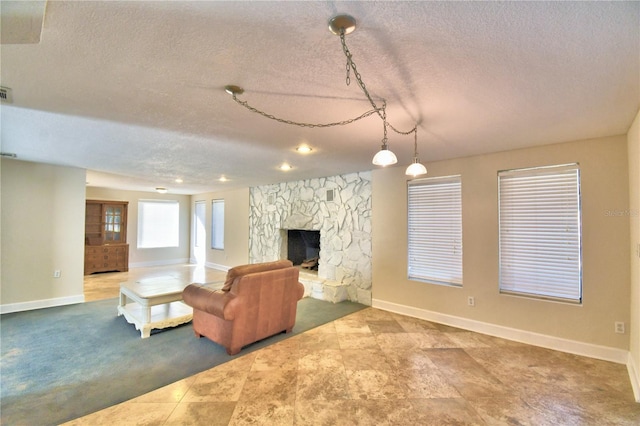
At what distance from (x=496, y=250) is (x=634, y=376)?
1.57 metres

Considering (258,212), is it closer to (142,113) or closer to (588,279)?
(142,113)

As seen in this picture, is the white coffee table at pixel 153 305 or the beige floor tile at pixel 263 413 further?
the white coffee table at pixel 153 305

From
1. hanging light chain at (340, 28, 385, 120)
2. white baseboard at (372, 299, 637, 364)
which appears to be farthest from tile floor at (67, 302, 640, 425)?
hanging light chain at (340, 28, 385, 120)

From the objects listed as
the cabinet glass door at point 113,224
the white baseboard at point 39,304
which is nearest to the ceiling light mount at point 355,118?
the white baseboard at point 39,304

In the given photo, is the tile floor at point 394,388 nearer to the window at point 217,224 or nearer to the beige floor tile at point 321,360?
the beige floor tile at point 321,360

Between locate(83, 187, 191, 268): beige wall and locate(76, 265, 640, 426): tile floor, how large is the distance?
7.10 metres

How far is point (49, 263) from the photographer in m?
4.66

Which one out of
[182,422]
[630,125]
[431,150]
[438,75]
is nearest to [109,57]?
[438,75]

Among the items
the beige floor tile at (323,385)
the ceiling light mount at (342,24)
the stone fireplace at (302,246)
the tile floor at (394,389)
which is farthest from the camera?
the stone fireplace at (302,246)

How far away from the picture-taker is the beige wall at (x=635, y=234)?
2405mm

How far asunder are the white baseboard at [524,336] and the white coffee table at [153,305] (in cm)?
A: 320

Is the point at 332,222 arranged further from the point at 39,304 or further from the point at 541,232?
the point at 39,304

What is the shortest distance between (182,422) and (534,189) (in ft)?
13.8

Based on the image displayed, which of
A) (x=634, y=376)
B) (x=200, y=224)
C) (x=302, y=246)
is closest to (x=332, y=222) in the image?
(x=302, y=246)
